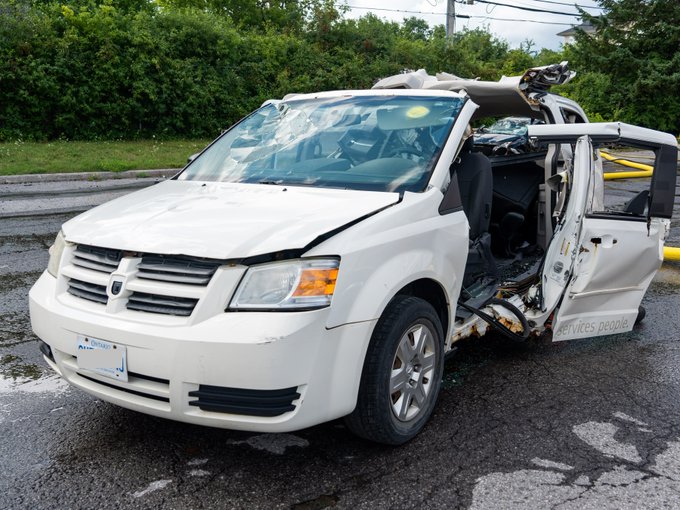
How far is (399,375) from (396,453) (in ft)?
1.24

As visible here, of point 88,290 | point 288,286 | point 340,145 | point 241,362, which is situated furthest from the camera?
point 340,145

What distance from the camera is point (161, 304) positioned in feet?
8.95

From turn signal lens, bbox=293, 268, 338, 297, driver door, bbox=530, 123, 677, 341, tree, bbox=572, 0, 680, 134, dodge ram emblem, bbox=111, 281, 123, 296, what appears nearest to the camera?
turn signal lens, bbox=293, 268, 338, 297

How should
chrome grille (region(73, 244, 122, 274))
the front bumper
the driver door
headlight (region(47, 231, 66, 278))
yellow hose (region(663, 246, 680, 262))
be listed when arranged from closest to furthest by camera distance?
the front bumper, chrome grille (region(73, 244, 122, 274)), headlight (region(47, 231, 66, 278)), the driver door, yellow hose (region(663, 246, 680, 262))

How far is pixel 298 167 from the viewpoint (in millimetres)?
3801

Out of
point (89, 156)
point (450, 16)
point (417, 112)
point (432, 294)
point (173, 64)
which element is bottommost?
point (89, 156)

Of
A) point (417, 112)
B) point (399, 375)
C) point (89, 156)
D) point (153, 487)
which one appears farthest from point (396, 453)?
point (89, 156)

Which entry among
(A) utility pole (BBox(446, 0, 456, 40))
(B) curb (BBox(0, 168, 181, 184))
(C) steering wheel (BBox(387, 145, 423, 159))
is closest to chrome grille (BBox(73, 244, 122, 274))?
(C) steering wheel (BBox(387, 145, 423, 159))

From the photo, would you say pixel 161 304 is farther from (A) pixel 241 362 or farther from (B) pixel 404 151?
(B) pixel 404 151

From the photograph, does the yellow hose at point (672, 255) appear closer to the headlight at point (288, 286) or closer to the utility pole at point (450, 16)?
the headlight at point (288, 286)

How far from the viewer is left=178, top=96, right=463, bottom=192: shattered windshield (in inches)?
140

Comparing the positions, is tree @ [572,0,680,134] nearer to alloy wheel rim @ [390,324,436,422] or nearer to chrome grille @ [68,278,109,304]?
alloy wheel rim @ [390,324,436,422]

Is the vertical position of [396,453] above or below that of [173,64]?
below

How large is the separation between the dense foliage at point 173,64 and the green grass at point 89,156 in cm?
113
